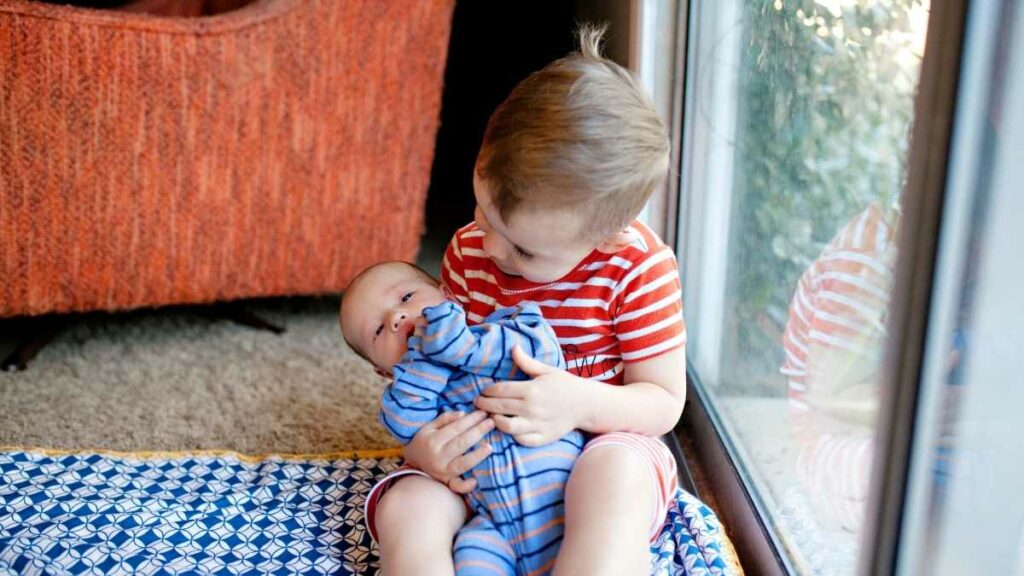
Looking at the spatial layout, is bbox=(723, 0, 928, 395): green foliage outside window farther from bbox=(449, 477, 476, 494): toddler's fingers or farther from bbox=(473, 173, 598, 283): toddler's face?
bbox=(449, 477, 476, 494): toddler's fingers

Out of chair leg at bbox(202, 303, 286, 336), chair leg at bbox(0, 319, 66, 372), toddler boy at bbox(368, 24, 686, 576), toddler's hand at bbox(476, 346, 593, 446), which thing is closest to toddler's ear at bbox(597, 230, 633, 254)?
toddler boy at bbox(368, 24, 686, 576)

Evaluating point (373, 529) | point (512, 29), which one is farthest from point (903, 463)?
point (512, 29)

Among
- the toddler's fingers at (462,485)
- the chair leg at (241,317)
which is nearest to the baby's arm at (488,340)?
the toddler's fingers at (462,485)

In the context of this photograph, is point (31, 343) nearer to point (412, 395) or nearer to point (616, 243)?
point (412, 395)

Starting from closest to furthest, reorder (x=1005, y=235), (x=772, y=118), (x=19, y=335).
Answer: (x=1005, y=235), (x=772, y=118), (x=19, y=335)

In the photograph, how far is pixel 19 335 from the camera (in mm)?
Result: 1810

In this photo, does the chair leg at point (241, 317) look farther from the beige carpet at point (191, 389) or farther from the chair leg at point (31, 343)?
the chair leg at point (31, 343)

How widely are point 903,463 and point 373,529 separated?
571mm

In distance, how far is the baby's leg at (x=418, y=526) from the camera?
0.85 meters

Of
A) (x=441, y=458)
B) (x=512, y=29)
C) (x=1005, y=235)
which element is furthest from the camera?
(x=512, y=29)

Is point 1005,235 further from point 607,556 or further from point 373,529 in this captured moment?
point 373,529

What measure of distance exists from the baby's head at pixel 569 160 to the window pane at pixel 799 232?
8.0 inches

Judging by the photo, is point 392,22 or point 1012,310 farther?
point 392,22

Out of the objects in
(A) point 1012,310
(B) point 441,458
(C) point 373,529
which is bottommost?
(C) point 373,529
